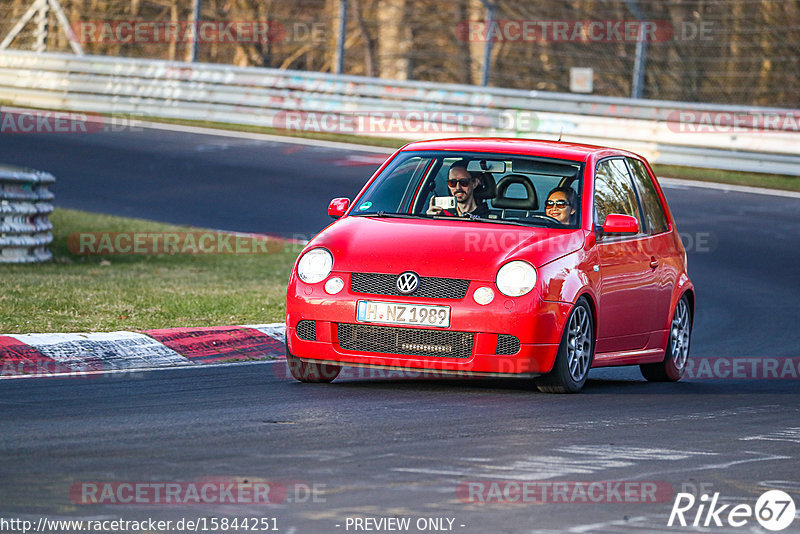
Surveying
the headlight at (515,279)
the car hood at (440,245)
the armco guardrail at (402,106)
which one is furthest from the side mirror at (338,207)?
the armco guardrail at (402,106)

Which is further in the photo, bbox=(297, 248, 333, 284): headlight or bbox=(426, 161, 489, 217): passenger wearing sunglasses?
bbox=(426, 161, 489, 217): passenger wearing sunglasses

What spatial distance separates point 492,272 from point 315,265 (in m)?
1.03

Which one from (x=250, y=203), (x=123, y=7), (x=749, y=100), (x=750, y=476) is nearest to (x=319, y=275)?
(x=750, y=476)

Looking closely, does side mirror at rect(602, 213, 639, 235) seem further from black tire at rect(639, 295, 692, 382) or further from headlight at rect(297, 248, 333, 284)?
headlight at rect(297, 248, 333, 284)

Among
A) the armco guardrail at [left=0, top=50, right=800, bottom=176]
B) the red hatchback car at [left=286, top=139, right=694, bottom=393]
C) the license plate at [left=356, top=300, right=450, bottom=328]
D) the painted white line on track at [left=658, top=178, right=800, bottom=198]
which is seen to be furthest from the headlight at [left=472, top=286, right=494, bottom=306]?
the armco guardrail at [left=0, top=50, right=800, bottom=176]

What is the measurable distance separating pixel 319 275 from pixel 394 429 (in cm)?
163

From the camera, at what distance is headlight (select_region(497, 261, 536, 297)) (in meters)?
8.32

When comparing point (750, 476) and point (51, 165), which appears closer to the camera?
point (750, 476)

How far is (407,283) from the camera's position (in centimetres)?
830

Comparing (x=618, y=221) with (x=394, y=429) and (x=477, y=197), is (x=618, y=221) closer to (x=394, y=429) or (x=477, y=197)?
(x=477, y=197)

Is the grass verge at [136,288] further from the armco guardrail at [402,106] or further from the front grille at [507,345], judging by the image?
the armco guardrail at [402,106]

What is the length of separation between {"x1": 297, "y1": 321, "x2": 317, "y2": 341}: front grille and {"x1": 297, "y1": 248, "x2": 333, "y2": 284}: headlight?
239mm

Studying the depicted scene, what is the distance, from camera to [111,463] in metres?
6.00

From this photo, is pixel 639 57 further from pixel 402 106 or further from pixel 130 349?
pixel 130 349
